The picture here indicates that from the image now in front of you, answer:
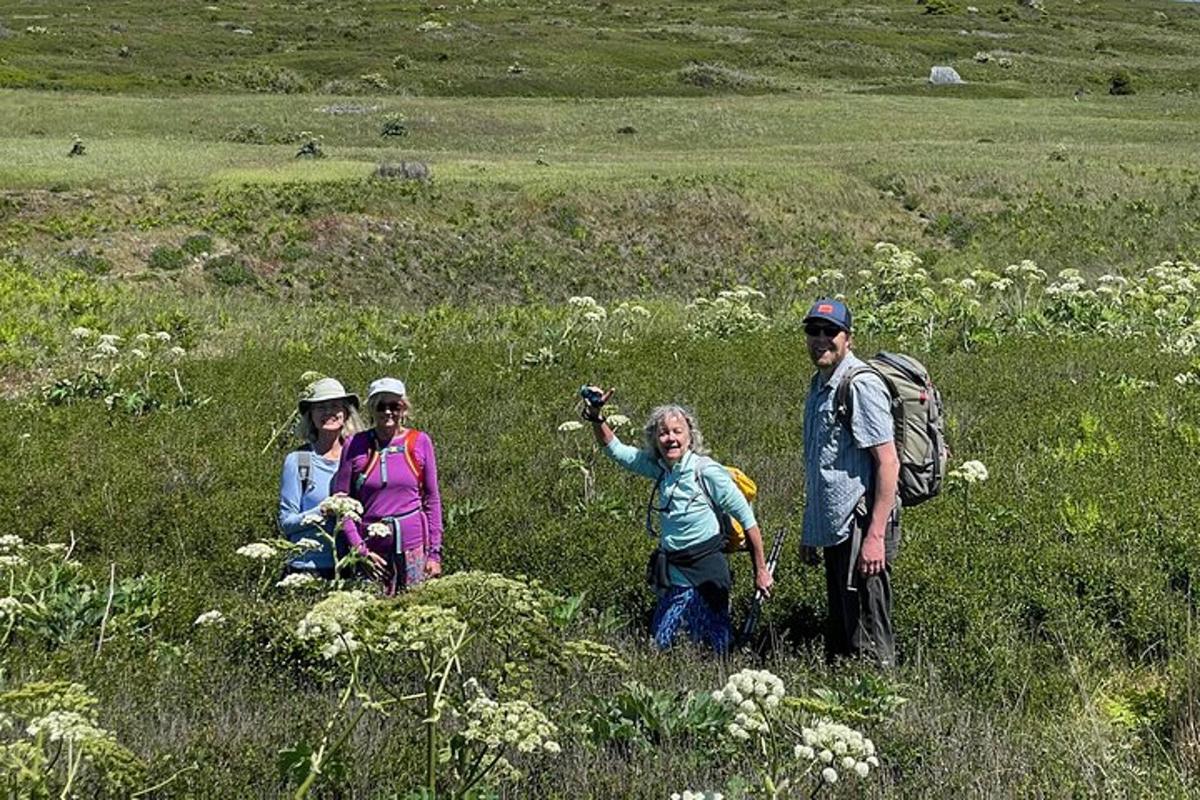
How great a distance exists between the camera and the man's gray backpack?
5469 millimetres

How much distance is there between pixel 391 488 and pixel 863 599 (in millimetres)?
2812

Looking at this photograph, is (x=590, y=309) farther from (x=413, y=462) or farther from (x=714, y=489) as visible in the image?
(x=714, y=489)

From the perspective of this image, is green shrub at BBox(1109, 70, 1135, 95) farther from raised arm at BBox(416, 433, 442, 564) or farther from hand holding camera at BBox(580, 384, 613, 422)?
raised arm at BBox(416, 433, 442, 564)

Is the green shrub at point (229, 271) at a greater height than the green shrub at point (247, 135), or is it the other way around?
the green shrub at point (247, 135)

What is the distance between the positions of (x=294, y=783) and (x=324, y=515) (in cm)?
241

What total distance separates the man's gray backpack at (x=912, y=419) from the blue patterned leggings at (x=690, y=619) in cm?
127

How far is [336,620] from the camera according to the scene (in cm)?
315

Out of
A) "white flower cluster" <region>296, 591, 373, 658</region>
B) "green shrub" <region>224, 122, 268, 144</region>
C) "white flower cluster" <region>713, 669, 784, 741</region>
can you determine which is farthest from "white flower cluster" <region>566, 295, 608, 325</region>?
"green shrub" <region>224, 122, 268, 144</region>

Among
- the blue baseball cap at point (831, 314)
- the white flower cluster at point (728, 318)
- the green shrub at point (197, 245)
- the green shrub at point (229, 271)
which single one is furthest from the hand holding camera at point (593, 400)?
the green shrub at point (197, 245)

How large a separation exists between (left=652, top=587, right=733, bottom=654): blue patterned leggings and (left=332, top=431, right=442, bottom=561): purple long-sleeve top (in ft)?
4.97

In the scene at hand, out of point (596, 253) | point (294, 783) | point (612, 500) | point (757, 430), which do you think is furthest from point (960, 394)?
point (596, 253)

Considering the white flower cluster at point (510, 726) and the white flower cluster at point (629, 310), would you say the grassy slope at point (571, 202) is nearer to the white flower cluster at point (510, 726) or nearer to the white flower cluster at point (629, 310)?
the white flower cluster at point (629, 310)

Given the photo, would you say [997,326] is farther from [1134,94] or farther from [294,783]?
[1134,94]

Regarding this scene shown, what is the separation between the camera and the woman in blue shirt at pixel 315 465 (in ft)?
21.6
